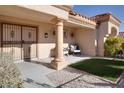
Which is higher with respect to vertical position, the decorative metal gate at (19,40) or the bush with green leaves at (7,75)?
→ the decorative metal gate at (19,40)

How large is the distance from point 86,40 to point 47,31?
14.0 feet

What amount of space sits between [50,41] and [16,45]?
3.01m

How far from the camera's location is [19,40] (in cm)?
920

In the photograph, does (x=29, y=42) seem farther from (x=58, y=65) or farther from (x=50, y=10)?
(x=50, y=10)

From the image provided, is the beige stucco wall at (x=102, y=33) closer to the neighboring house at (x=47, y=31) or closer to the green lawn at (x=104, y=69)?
the neighboring house at (x=47, y=31)

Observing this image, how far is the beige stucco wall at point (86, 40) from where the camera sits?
13.3 metres

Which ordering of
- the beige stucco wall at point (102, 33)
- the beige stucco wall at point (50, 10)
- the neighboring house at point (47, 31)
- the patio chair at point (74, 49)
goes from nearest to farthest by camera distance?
the beige stucco wall at point (50, 10)
the neighboring house at point (47, 31)
the beige stucco wall at point (102, 33)
the patio chair at point (74, 49)

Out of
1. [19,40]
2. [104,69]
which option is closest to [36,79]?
[104,69]

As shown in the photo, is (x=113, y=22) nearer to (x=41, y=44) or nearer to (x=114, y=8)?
(x=114, y=8)

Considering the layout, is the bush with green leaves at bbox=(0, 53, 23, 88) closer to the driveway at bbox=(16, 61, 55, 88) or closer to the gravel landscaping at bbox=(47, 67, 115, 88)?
the driveway at bbox=(16, 61, 55, 88)

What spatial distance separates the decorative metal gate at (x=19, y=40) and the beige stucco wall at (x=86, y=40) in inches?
212

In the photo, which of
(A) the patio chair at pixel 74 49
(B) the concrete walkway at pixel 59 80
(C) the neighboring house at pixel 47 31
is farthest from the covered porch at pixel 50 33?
(B) the concrete walkway at pixel 59 80

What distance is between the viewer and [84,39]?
45.7ft
